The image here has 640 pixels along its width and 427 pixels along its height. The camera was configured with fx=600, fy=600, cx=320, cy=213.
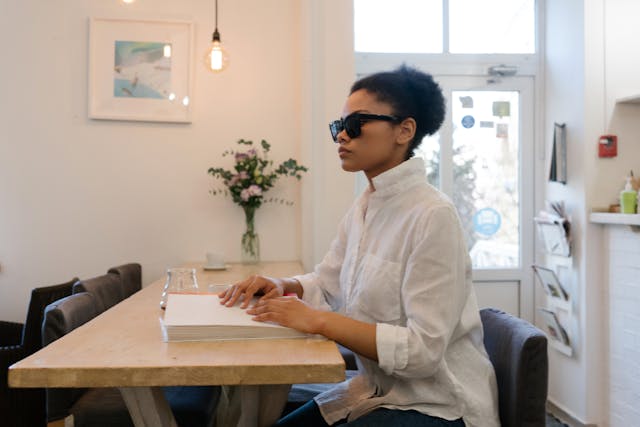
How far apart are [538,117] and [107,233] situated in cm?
247

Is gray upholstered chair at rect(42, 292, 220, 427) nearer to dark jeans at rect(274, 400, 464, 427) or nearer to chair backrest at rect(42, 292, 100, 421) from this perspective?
chair backrest at rect(42, 292, 100, 421)

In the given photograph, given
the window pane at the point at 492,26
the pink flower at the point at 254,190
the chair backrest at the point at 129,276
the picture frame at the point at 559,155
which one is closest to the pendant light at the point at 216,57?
the pink flower at the point at 254,190

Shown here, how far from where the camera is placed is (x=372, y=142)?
4.59 ft

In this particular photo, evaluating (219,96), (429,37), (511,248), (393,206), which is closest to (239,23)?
(219,96)

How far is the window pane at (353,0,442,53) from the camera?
3395 mm

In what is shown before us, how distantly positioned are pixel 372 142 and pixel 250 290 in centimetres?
45

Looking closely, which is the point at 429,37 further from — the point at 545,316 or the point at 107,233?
the point at 107,233

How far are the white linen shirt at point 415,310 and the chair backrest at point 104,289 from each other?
1.01 meters

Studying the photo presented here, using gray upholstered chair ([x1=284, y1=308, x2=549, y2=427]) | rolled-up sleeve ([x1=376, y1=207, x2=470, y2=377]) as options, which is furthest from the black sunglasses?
gray upholstered chair ([x1=284, y1=308, x2=549, y2=427])

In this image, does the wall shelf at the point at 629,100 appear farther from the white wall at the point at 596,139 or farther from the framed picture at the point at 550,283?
the framed picture at the point at 550,283

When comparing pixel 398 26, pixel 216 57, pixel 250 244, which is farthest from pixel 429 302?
pixel 398 26

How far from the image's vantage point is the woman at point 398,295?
1168 mm

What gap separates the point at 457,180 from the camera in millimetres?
3414

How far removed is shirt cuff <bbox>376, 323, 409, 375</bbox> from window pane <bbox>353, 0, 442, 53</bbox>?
2537 mm
